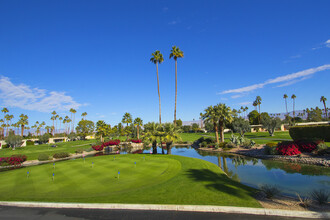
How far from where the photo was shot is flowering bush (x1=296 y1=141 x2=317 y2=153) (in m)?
25.0

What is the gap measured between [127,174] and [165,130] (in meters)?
15.9

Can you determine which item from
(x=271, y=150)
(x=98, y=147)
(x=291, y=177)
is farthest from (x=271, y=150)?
(x=98, y=147)

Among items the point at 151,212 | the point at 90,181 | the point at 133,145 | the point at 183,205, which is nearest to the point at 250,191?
the point at 183,205

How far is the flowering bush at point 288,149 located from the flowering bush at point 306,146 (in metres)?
0.92

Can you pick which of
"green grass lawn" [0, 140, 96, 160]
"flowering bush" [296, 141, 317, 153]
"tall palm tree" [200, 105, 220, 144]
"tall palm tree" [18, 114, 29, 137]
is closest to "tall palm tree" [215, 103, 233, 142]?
"tall palm tree" [200, 105, 220, 144]

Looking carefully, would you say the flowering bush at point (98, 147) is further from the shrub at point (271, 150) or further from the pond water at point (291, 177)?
the shrub at point (271, 150)

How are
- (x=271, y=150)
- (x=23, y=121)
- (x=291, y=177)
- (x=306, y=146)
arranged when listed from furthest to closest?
(x=23, y=121)
(x=271, y=150)
(x=306, y=146)
(x=291, y=177)

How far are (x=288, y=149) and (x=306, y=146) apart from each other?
9.27ft

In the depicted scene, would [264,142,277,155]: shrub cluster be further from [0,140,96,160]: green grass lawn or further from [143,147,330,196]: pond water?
[0,140,96,160]: green grass lawn

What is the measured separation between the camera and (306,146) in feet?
83.4

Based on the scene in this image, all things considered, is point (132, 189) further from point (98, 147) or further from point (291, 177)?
point (98, 147)

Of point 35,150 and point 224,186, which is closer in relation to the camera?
point 224,186

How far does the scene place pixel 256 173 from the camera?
738 inches

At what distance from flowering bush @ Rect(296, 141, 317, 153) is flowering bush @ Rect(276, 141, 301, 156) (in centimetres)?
92
